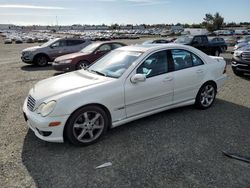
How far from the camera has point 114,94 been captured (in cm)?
414

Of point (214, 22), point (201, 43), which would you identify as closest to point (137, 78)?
point (201, 43)

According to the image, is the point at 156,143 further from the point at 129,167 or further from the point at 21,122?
the point at 21,122

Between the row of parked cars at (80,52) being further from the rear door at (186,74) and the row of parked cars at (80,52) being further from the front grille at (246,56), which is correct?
the rear door at (186,74)

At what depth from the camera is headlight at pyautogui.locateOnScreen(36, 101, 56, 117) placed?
375 centimetres

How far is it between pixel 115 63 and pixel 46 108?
1695 millimetres

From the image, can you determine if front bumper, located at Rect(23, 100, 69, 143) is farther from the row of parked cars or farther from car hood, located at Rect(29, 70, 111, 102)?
the row of parked cars

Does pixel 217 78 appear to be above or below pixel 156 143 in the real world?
above

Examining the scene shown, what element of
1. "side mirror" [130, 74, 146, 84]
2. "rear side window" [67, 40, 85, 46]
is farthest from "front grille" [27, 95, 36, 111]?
"rear side window" [67, 40, 85, 46]

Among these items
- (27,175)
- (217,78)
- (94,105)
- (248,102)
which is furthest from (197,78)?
(27,175)

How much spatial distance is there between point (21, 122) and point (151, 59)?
292cm

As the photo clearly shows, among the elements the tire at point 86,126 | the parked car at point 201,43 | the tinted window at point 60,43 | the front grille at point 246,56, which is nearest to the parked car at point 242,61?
the front grille at point 246,56

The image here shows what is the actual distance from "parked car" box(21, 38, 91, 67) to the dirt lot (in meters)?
7.92

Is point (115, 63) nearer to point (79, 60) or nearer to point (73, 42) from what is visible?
point (79, 60)

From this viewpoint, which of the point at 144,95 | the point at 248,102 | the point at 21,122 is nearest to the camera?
the point at 144,95
